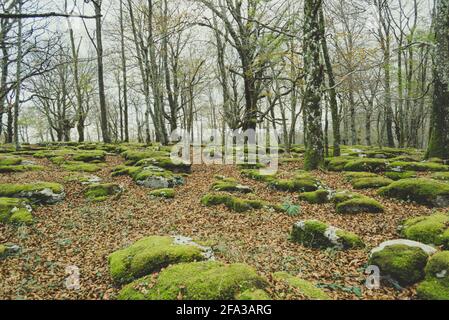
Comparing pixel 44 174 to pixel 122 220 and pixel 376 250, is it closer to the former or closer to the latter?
pixel 122 220

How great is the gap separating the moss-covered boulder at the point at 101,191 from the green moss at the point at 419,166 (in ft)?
32.9

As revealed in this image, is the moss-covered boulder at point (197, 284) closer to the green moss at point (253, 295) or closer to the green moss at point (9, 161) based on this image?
the green moss at point (253, 295)

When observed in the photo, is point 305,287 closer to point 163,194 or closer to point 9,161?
point 163,194

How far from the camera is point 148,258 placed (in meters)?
4.73

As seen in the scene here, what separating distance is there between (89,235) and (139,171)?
17.0 feet

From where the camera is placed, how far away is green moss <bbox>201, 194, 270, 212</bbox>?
26.8 feet

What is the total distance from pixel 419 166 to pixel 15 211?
12.5m

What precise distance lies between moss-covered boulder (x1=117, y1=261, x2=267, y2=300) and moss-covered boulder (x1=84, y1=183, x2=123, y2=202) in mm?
5838

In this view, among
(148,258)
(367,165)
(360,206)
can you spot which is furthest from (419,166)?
(148,258)

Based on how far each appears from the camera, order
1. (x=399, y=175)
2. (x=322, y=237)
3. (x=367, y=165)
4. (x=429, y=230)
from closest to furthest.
Result: 1. (x=429, y=230)
2. (x=322, y=237)
3. (x=399, y=175)
4. (x=367, y=165)

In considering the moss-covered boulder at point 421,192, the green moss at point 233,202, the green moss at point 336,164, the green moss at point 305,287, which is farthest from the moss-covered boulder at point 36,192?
the green moss at point 336,164

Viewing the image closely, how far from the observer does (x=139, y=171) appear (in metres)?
11.8
